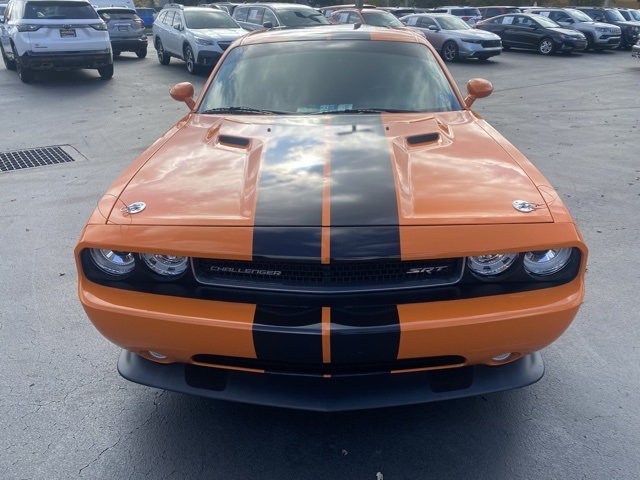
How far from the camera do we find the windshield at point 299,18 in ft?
50.5

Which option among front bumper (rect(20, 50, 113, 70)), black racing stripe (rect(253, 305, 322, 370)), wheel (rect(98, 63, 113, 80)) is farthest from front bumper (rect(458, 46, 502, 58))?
black racing stripe (rect(253, 305, 322, 370))

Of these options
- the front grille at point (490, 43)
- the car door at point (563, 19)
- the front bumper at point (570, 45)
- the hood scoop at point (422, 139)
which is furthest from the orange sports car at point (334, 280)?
the car door at point (563, 19)

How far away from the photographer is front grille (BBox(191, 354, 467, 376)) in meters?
2.31

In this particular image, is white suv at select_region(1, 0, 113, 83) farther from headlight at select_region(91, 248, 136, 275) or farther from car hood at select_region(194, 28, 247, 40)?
headlight at select_region(91, 248, 136, 275)

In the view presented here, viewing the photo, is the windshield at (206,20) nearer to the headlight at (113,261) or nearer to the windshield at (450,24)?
the windshield at (450,24)

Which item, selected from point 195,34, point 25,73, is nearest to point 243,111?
point 25,73

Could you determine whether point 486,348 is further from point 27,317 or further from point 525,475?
point 27,317

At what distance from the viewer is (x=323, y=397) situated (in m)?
2.33

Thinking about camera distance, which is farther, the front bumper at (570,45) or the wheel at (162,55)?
the front bumper at (570,45)

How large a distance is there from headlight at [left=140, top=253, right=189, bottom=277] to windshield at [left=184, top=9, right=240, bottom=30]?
13.5 m

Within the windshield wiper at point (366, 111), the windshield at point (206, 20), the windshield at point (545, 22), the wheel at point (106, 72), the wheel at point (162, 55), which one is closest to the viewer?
the windshield wiper at point (366, 111)

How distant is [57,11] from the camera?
12531mm

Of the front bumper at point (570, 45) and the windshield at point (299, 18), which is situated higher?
the windshield at point (299, 18)

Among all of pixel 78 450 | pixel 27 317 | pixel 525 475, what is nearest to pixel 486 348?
pixel 525 475
